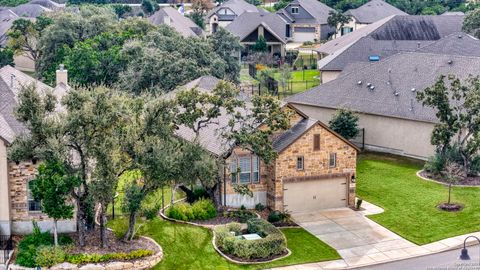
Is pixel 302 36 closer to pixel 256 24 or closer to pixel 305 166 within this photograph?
pixel 256 24

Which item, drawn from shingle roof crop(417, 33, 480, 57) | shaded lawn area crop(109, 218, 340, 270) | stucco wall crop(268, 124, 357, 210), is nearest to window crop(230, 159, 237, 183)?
stucco wall crop(268, 124, 357, 210)

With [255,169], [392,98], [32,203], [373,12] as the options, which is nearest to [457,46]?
[392,98]

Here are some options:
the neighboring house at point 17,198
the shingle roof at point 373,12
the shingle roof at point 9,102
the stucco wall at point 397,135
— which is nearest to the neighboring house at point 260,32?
the shingle roof at point 373,12

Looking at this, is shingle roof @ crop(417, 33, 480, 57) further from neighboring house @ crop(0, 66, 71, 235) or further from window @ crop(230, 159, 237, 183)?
neighboring house @ crop(0, 66, 71, 235)

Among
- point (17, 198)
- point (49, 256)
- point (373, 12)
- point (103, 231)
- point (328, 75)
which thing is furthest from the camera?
point (373, 12)

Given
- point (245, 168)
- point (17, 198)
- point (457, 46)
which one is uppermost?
point (457, 46)

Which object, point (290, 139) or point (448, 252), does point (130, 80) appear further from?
point (448, 252)

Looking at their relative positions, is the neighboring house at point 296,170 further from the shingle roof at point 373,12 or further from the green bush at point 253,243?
the shingle roof at point 373,12
